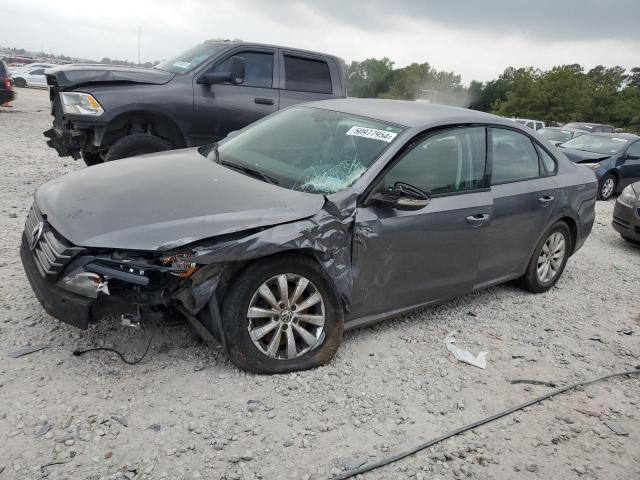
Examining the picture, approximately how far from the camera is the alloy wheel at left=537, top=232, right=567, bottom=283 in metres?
5.14

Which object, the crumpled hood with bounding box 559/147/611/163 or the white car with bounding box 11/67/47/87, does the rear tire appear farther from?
the white car with bounding box 11/67/47/87

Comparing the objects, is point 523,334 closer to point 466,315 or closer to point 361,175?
point 466,315

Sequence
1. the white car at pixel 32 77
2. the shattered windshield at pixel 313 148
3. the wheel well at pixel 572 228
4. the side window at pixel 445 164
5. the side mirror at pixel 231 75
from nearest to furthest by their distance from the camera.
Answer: the shattered windshield at pixel 313 148 < the side window at pixel 445 164 < the wheel well at pixel 572 228 < the side mirror at pixel 231 75 < the white car at pixel 32 77

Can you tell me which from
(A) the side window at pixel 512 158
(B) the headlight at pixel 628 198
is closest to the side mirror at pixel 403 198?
(A) the side window at pixel 512 158

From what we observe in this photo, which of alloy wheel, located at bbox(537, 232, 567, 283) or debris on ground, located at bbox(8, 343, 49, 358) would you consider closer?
debris on ground, located at bbox(8, 343, 49, 358)

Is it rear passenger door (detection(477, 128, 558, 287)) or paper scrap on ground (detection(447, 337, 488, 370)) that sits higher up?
rear passenger door (detection(477, 128, 558, 287))

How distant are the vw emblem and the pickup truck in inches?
116

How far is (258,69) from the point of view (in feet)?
23.9

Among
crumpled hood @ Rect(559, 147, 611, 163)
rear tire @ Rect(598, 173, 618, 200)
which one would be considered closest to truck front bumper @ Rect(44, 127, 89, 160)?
crumpled hood @ Rect(559, 147, 611, 163)

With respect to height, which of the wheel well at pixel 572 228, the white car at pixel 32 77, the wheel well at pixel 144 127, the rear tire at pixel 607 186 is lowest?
the white car at pixel 32 77

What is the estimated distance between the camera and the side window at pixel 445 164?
3763mm

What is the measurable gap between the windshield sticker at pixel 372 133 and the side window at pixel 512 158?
1052 millimetres

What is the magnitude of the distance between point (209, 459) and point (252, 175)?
185 cm

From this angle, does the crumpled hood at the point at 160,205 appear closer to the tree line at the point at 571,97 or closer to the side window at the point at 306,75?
the side window at the point at 306,75
